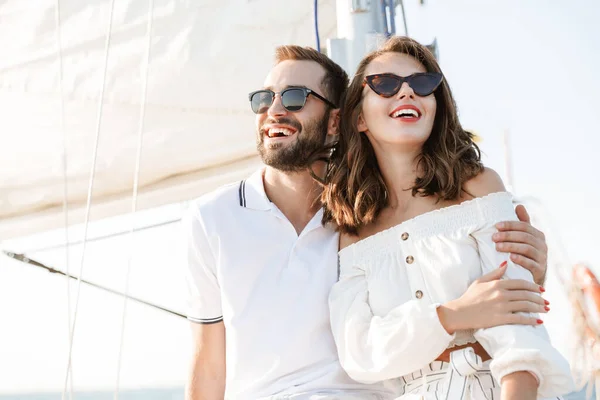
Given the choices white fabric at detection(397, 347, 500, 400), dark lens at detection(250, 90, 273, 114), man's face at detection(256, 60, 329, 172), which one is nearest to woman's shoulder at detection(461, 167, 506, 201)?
white fabric at detection(397, 347, 500, 400)

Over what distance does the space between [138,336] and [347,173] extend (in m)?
24.2

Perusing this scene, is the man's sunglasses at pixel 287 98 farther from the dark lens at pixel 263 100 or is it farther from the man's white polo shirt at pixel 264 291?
the man's white polo shirt at pixel 264 291

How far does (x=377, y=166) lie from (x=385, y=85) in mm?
254

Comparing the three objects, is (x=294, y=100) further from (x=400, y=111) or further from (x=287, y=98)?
(x=400, y=111)

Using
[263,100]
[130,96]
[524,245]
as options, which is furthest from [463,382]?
[130,96]

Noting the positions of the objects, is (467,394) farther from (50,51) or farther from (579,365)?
(50,51)

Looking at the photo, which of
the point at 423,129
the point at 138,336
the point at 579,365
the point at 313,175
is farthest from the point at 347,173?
the point at 138,336

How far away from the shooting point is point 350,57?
287 cm

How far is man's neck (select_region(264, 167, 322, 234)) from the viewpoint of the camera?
2.42 metres

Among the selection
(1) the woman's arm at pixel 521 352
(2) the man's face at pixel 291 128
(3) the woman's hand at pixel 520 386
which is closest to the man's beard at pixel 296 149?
(2) the man's face at pixel 291 128

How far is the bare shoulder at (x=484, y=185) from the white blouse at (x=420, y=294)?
4 cm

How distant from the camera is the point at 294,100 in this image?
7.84 ft

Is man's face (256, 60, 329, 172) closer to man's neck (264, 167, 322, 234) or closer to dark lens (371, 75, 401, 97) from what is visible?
man's neck (264, 167, 322, 234)

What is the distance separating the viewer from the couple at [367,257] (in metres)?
1.86
